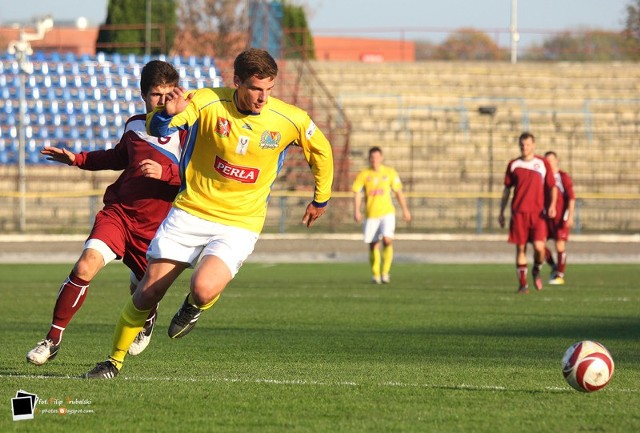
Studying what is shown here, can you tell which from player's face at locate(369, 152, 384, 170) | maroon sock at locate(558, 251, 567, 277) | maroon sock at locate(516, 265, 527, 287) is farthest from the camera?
player's face at locate(369, 152, 384, 170)

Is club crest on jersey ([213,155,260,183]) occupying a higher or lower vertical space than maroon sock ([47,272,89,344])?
higher

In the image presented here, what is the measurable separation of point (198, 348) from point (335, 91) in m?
29.3

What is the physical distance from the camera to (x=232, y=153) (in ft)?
24.7

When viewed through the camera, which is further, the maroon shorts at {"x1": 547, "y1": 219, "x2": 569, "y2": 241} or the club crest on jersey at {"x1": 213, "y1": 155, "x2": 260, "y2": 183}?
the maroon shorts at {"x1": 547, "y1": 219, "x2": 569, "y2": 241}

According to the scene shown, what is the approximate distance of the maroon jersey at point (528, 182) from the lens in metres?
17.4

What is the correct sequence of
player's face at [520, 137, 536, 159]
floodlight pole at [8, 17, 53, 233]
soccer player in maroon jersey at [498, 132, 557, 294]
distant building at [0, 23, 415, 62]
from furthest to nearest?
distant building at [0, 23, 415, 62] < floodlight pole at [8, 17, 53, 233] < soccer player in maroon jersey at [498, 132, 557, 294] < player's face at [520, 137, 536, 159]

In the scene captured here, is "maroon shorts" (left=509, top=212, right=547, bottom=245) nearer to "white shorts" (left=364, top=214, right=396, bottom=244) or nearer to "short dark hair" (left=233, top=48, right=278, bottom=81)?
"white shorts" (left=364, top=214, right=396, bottom=244)

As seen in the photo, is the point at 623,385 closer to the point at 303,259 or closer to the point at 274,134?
the point at 274,134

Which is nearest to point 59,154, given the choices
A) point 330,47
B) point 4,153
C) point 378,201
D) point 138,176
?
point 138,176

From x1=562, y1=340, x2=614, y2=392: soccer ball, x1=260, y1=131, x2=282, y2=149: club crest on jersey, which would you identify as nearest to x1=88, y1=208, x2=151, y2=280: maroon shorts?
x1=260, y1=131, x2=282, y2=149: club crest on jersey

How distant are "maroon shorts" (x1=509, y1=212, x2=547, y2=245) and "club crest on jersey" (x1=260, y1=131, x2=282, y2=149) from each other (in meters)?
10.3

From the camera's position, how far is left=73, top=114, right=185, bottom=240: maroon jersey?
29.3 feet

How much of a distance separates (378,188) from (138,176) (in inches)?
444

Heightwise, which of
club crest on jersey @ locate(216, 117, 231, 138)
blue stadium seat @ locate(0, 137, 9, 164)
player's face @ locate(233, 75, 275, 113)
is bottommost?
blue stadium seat @ locate(0, 137, 9, 164)
